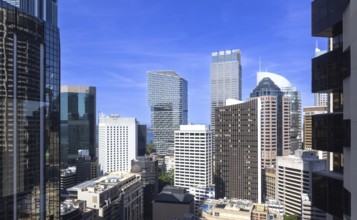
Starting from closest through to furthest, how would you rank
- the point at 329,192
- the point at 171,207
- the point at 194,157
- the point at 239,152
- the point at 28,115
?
1. the point at 329,192
2. the point at 28,115
3. the point at 171,207
4. the point at 239,152
5. the point at 194,157

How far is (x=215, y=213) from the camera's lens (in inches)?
2025

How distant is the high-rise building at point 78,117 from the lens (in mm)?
133250

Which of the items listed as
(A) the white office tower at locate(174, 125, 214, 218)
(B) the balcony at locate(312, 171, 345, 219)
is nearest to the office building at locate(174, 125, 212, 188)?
(A) the white office tower at locate(174, 125, 214, 218)

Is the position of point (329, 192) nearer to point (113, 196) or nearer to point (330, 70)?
point (330, 70)

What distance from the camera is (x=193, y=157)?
98.9 meters

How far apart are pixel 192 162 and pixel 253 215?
159ft

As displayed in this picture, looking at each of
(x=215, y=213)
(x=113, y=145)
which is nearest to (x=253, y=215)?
(x=215, y=213)

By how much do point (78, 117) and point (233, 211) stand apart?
10706 cm

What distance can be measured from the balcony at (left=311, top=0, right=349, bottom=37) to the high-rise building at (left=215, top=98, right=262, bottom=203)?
75.4 metres

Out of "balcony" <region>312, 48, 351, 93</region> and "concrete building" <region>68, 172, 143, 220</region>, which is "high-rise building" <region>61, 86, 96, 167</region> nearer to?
"concrete building" <region>68, 172, 143, 220</region>

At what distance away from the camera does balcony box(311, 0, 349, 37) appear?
45.0ft

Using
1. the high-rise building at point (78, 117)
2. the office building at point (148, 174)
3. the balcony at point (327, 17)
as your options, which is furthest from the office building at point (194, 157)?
the balcony at point (327, 17)

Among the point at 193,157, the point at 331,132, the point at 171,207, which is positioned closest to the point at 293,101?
the point at 193,157

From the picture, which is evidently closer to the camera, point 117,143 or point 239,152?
point 239,152
